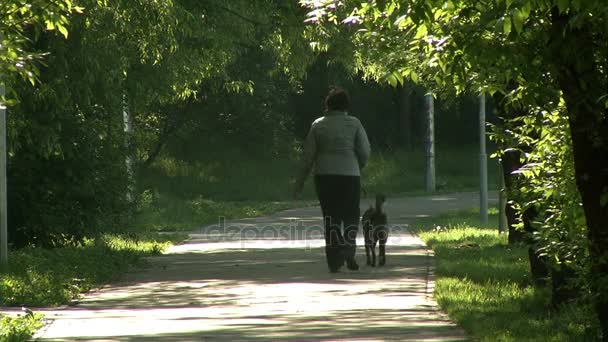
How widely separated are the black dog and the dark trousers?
0.70 m

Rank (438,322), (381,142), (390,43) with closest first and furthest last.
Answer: (390,43) < (438,322) < (381,142)

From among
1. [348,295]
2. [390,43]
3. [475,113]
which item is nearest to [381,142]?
[475,113]

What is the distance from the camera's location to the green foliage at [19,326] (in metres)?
9.88

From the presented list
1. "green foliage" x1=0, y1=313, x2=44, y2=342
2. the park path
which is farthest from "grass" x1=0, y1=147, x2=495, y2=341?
the park path

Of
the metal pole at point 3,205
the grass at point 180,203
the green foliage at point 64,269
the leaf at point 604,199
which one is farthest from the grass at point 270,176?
the leaf at point 604,199

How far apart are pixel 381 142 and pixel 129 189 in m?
→ 42.0

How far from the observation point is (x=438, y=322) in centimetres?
1065

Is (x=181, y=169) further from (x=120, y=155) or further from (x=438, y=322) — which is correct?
(x=438, y=322)

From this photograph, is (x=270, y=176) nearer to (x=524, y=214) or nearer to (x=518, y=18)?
(x=524, y=214)

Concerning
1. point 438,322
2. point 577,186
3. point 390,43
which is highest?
point 390,43

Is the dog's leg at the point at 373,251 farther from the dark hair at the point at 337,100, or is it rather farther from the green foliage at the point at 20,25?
the green foliage at the point at 20,25

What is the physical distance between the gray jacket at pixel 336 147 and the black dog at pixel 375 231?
0.83 meters

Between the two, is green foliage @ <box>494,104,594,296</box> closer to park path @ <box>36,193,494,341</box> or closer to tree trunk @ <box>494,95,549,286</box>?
tree trunk @ <box>494,95,549,286</box>

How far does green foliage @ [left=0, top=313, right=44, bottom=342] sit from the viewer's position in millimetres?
9875
